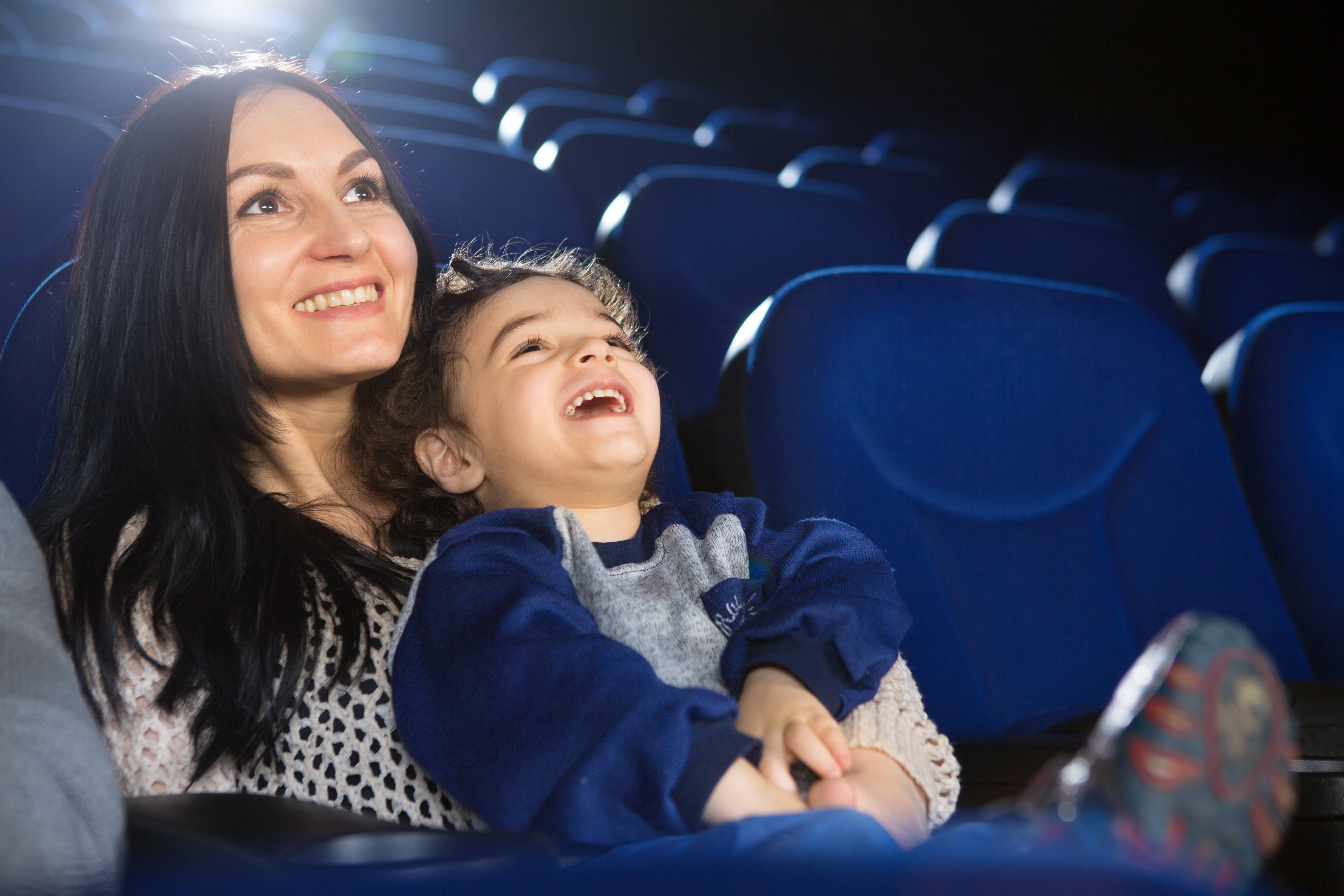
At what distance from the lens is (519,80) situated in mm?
3285

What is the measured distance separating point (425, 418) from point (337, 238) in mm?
174

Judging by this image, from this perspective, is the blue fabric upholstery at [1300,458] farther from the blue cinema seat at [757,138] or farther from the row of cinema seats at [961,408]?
the blue cinema seat at [757,138]

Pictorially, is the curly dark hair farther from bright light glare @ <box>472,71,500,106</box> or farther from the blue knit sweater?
bright light glare @ <box>472,71,500,106</box>

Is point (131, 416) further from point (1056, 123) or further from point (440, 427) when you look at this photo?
point (1056, 123)

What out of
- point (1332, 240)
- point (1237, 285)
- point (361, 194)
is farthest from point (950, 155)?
point (361, 194)

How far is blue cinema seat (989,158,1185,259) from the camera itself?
2.74 metres

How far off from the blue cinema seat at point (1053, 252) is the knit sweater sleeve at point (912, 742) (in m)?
0.95

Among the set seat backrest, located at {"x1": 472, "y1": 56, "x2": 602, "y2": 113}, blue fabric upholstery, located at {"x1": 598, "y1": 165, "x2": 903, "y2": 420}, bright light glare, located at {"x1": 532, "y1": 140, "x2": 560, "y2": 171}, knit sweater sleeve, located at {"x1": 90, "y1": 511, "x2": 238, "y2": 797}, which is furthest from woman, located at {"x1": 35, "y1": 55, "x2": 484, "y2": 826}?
seat backrest, located at {"x1": 472, "y1": 56, "x2": 602, "y2": 113}

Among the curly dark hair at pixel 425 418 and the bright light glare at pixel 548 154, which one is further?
the bright light glare at pixel 548 154

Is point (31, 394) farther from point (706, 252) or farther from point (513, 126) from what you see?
point (513, 126)

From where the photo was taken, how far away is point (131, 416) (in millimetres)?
866

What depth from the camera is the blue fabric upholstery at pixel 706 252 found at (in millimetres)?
1334

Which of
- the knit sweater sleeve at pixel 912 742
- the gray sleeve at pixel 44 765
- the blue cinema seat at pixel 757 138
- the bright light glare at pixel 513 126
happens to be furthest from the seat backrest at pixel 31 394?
the blue cinema seat at pixel 757 138

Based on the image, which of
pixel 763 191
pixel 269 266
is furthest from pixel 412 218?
pixel 763 191
